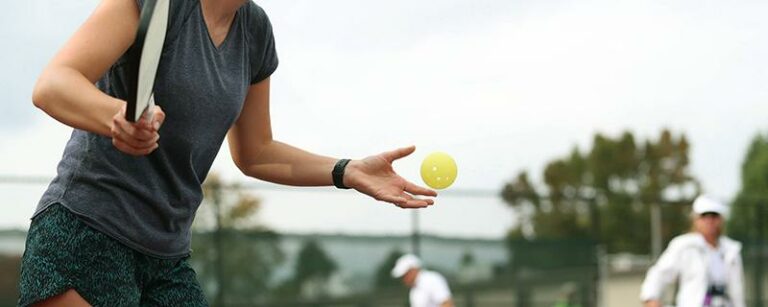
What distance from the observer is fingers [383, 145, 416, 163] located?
3219mm

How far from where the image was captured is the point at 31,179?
1299cm

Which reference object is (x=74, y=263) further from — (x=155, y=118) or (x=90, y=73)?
(x=155, y=118)

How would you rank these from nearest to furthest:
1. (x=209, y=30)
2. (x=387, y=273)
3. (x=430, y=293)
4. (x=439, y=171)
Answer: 1. (x=209, y=30)
2. (x=439, y=171)
3. (x=430, y=293)
4. (x=387, y=273)

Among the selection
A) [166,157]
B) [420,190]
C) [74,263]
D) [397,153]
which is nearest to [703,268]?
[420,190]

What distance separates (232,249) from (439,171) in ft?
35.6

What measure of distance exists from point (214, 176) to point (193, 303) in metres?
15.1

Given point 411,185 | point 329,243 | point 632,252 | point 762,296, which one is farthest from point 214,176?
point 632,252

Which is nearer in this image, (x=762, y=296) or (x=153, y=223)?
(x=153, y=223)

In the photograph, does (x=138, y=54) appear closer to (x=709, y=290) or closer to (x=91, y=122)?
(x=91, y=122)

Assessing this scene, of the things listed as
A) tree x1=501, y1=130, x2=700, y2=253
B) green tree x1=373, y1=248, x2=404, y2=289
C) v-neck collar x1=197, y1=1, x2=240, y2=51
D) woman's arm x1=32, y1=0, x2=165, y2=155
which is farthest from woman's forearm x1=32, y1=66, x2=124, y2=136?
tree x1=501, y1=130, x2=700, y2=253

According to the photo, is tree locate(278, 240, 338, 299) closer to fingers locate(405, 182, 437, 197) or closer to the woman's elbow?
fingers locate(405, 182, 437, 197)

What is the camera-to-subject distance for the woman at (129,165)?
2.64 metres

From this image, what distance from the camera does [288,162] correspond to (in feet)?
11.2

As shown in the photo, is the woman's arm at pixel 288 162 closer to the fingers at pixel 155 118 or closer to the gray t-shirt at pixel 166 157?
the gray t-shirt at pixel 166 157
